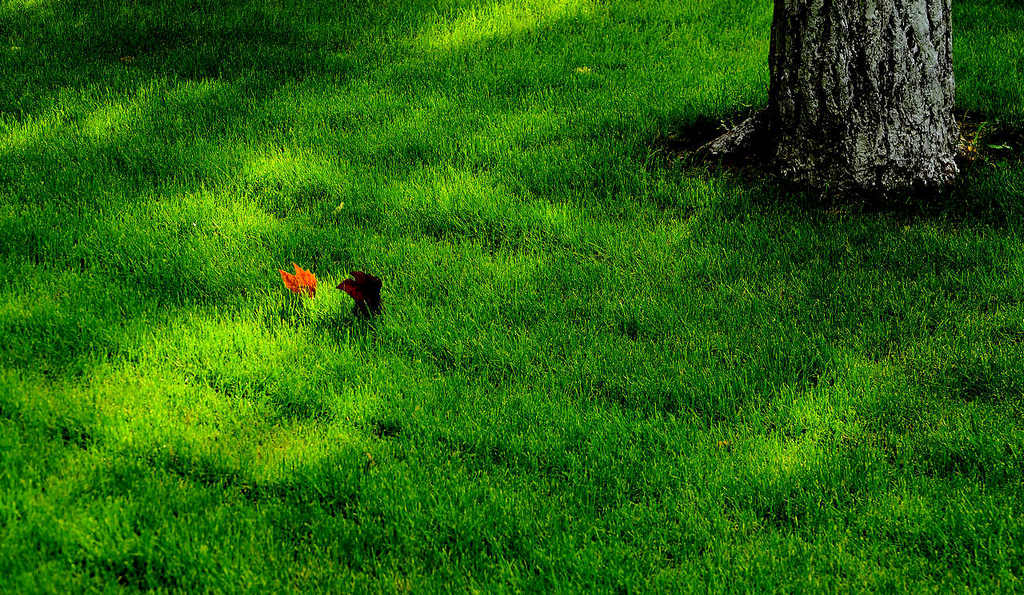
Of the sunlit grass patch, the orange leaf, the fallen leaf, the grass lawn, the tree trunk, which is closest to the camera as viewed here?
the grass lawn

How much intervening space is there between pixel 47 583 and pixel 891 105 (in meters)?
4.14

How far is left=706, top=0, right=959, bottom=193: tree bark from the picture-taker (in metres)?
4.07

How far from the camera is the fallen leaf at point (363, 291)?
3330 mm

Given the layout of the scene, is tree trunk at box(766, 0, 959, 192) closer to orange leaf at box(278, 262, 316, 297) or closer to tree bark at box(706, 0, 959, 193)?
tree bark at box(706, 0, 959, 193)

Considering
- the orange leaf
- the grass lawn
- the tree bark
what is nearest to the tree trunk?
the tree bark

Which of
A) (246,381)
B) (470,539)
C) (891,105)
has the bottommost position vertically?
(470,539)

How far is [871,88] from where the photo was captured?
4121 mm

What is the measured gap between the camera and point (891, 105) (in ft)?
13.6

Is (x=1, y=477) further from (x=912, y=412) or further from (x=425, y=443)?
(x=912, y=412)

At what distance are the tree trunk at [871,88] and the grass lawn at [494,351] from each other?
0.78 feet

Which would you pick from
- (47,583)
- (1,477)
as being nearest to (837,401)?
(47,583)

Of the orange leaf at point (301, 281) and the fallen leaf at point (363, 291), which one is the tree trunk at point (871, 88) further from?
the orange leaf at point (301, 281)

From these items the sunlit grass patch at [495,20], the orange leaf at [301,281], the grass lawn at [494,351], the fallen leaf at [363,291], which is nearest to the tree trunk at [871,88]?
the grass lawn at [494,351]

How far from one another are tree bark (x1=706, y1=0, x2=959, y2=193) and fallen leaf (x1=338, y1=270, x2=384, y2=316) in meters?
2.41
